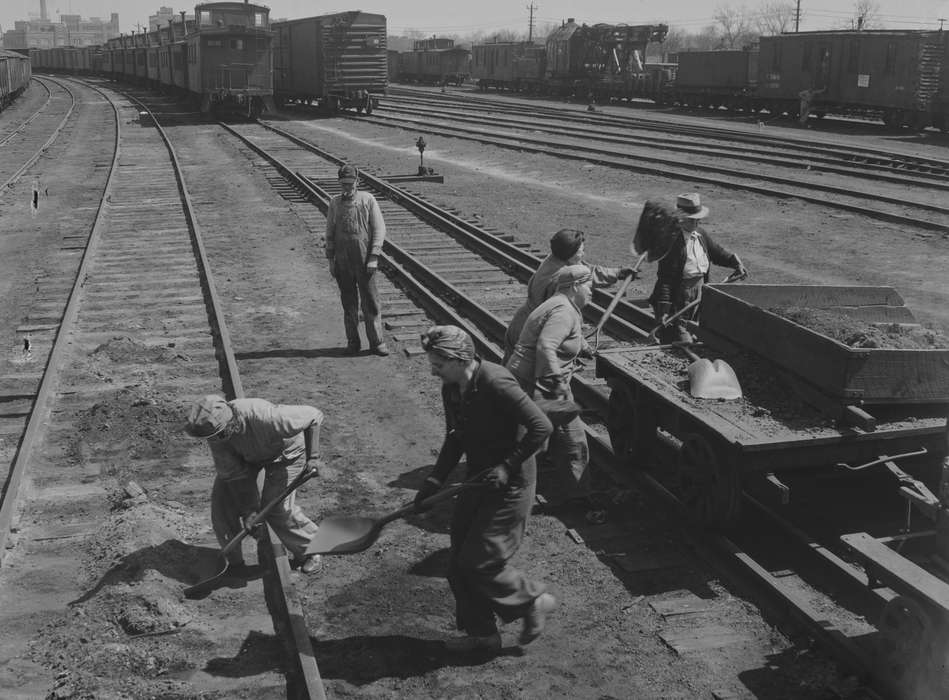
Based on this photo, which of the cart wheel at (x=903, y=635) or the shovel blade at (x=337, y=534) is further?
the shovel blade at (x=337, y=534)

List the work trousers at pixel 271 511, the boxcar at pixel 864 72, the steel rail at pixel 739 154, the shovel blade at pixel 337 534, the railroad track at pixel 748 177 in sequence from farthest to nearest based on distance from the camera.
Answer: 1. the boxcar at pixel 864 72
2. the steel rail at pixel 739 154
3. the railroad track at pixel 748 177
4. the work trousers at pixel 271 511
5. the shovel blade at pixel 337 534

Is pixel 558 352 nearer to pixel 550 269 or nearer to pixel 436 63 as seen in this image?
pixel 550 269

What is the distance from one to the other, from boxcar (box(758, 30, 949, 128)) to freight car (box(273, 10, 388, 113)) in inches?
637

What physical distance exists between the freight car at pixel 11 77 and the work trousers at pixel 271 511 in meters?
45.1

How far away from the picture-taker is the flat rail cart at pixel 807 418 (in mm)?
5297

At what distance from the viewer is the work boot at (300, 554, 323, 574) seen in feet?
19.3

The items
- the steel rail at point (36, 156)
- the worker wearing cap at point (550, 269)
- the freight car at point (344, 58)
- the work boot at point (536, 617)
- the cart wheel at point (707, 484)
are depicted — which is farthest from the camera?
the freight car at point (344, 58)

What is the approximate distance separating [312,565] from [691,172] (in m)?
19.6

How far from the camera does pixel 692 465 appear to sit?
→ 6289 mm

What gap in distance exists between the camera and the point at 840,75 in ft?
124

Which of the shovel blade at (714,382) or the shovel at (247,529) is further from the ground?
the shovel blade at (714,382)

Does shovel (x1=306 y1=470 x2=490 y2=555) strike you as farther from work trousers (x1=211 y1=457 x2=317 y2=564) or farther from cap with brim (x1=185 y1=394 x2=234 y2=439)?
cap with brim (x1=185 y1=394 x2=234 y2=439)

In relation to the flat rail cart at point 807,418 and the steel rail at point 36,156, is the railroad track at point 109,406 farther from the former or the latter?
the steel rail at point 36,156

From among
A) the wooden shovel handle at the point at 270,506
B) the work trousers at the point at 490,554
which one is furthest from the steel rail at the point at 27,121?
the work trousers at the point at 490,554
